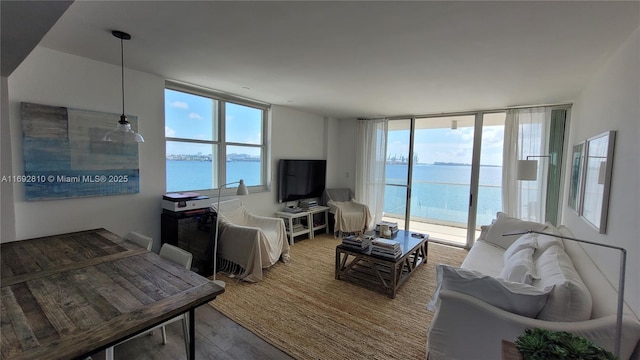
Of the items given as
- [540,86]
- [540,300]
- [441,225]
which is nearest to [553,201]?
[540,86]

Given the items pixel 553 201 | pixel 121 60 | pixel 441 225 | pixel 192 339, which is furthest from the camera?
pixel 441 225

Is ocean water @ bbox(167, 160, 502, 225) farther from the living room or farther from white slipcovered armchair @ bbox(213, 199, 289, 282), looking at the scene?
white slipcovered armchair @ bbox(213, 199, 289, 282)

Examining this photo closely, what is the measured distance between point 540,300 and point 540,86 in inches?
100

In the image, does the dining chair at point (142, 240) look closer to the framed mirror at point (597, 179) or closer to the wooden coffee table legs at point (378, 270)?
the wooden coffee table legs at point (378, 270)

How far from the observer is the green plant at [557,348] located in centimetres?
103

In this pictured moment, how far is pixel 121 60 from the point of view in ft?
8.45

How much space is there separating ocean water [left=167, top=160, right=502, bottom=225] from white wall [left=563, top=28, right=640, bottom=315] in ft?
7.55

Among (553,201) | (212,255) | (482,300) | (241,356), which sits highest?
(553,201)

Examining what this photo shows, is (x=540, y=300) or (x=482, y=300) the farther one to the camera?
(x=482, y=300)

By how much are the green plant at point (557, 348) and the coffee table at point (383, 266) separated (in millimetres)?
1748

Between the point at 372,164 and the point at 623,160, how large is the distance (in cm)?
393

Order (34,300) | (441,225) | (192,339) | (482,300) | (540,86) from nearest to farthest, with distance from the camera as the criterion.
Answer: (34,300), (192,339), (482,300), (540,86), (441,225)

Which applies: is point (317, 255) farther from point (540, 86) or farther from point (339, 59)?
point (540, 86)

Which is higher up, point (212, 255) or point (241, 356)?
point (212, 255)
